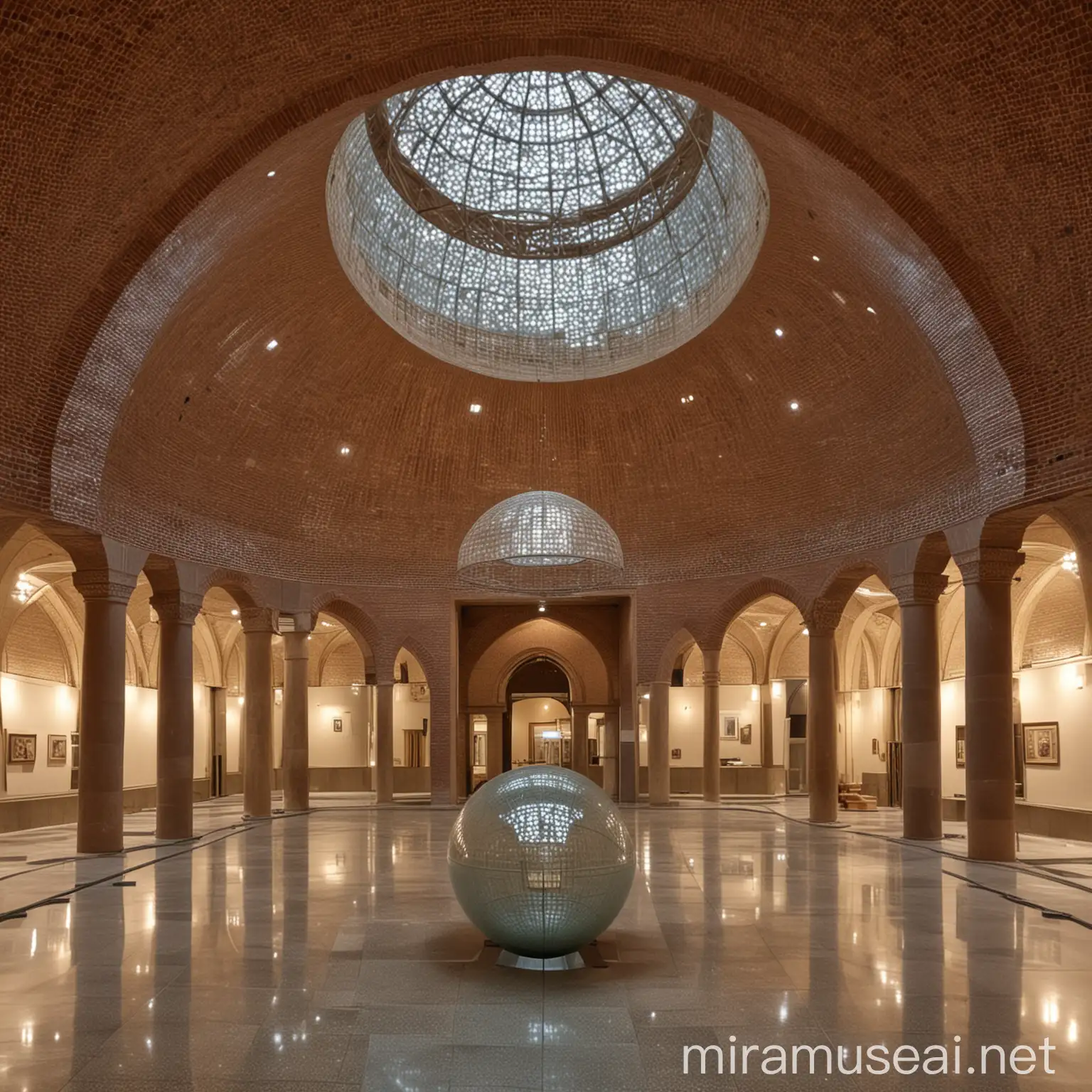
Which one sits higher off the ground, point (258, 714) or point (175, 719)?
point (175, 719)

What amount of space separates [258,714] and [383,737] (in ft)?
16.0

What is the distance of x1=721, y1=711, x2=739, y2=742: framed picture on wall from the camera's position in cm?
3700

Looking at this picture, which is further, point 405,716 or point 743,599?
point 405,716

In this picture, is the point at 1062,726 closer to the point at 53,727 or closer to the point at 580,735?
the point at 580,735

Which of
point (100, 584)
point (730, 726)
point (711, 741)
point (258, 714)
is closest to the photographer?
point (100, 584)

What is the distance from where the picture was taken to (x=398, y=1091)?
5793 mm

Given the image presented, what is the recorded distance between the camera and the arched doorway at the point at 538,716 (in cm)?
3603

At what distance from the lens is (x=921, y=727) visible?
773 inches

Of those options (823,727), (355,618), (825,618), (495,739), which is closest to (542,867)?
(823,727)

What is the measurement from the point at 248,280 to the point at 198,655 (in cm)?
1959

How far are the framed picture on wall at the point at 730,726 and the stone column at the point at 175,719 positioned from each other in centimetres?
2099

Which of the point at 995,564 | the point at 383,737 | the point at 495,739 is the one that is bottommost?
the point at 495,739

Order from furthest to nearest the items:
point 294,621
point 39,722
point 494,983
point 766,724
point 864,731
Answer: point 766,724, point 864,731, point 294,621, point 39,722, point 494,983

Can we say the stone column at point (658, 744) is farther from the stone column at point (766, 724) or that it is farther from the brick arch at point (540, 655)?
the stone column at point (766, 724)
